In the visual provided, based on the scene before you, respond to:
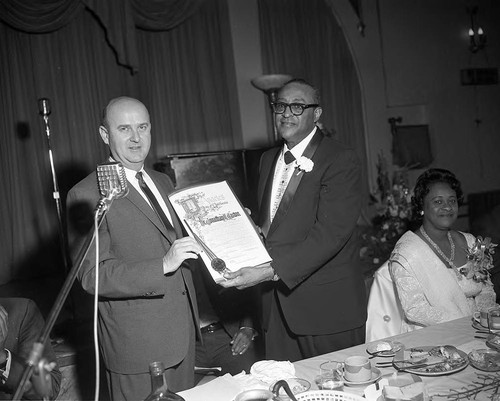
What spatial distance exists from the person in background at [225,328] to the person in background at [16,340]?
4.33ft

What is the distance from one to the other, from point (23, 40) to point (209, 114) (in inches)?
106

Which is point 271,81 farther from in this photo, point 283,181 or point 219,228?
point 219,228

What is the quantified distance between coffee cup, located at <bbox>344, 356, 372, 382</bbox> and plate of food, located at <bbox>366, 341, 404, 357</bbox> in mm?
238

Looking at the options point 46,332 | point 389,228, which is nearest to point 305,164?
point 46,332

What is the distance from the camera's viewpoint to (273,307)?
2.94 meters

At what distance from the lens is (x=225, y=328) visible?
448 cm

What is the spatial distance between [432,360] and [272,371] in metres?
0.62

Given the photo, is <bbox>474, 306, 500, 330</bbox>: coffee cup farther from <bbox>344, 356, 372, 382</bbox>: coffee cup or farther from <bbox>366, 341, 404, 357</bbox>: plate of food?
<bbox>344, 356, 372, 382</bbox>: coffee cup

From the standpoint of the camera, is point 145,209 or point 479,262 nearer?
point 145,209

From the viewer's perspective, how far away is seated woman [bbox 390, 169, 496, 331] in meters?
3.04

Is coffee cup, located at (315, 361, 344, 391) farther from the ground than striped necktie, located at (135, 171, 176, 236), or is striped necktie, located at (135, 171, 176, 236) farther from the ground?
striped necktie, located at (135, 171, 176, 236)

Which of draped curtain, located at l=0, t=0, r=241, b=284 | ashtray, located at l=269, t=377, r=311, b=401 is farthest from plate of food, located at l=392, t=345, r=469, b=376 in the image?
draped curtain, located at l=0, t=0, r=241, b=284

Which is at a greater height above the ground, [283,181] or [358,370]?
[283,181]

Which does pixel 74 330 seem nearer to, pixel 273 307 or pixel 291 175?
pixel 273 307
